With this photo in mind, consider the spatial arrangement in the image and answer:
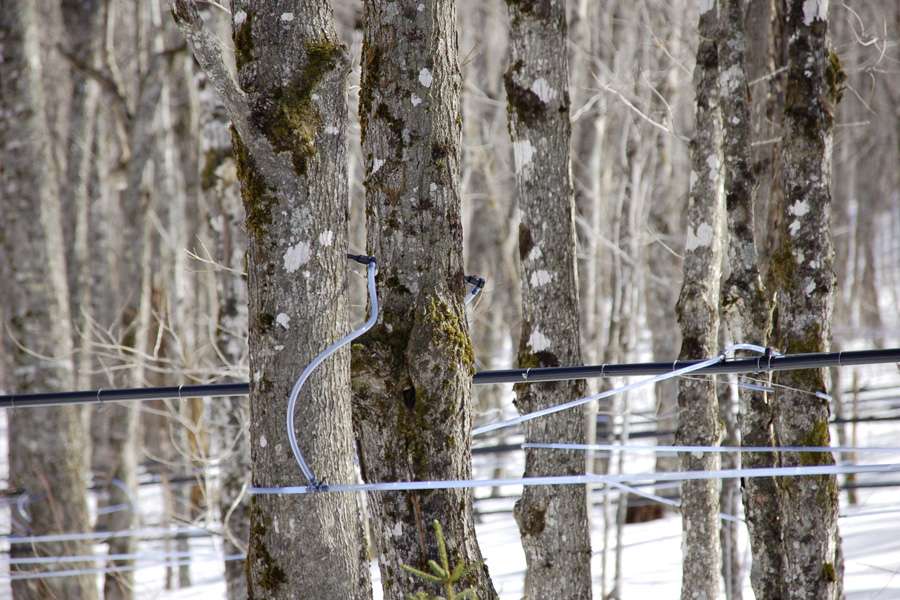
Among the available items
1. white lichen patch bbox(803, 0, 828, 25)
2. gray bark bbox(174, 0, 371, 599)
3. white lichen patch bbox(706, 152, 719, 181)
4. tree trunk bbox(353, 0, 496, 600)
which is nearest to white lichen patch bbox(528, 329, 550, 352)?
tree trunk bbox(353, 0, 496, 600)

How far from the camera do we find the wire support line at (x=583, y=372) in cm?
334

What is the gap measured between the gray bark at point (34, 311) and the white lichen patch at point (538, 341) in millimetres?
4113

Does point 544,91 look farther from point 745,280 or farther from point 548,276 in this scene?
point 745,280

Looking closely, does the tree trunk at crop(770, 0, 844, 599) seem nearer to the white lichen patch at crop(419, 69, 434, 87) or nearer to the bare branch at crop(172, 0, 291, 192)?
the white lichen patch at crop(419, 69, 434, 87)

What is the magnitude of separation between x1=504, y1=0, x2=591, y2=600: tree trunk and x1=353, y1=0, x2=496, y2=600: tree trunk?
138cm

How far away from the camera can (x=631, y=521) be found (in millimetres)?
12453

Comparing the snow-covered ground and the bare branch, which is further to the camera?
the snow-covered ground

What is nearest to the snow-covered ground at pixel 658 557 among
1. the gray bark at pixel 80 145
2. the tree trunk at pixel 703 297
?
the tree trunk at pixel 703 297

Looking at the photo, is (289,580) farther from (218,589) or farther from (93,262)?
(93,262)

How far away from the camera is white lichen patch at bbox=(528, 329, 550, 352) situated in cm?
494

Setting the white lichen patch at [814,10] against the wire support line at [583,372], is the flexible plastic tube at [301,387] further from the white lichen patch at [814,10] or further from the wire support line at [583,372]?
the white lichen patch at [814,10]

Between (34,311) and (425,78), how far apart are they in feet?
16.6

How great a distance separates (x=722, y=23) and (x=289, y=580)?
13.4 ft

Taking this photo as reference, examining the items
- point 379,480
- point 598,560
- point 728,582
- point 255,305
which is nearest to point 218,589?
point 598,560
